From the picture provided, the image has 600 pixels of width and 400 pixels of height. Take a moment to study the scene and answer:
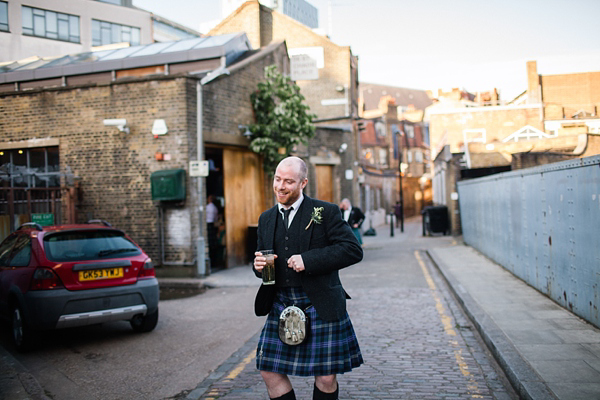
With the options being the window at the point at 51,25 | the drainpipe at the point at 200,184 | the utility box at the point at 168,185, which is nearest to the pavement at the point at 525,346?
the drainpipe at the point at 200,184

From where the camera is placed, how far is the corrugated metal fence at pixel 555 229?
6723 millimetres

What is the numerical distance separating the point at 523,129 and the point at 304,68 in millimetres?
11432

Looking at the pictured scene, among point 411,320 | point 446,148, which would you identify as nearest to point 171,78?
point 411,320

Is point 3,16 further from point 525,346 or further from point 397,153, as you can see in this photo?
point 397,153

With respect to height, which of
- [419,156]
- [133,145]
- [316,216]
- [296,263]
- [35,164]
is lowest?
[296,263]

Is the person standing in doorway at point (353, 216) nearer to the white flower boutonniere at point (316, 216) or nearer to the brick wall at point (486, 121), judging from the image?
the white flower boutonniere at point (316, 216)

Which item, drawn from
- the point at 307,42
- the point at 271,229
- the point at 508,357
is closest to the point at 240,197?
the point at 508,357

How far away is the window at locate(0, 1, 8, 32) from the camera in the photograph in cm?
1654

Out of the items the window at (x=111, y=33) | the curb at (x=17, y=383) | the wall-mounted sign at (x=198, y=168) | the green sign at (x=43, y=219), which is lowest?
the curb at (x=17, y=383)

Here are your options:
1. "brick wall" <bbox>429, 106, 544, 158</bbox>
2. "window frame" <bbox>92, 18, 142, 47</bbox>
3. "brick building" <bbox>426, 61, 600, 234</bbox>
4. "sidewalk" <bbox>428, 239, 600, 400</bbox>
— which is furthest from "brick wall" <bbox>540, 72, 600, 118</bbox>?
"window frame" <bbox>92, 18, 142, 47</bbox>

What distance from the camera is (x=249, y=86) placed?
16.2 meters

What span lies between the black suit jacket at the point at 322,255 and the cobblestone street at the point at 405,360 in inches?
67.7

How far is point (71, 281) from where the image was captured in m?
6.80

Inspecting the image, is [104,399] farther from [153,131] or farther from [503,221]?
[503,221]
